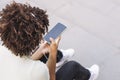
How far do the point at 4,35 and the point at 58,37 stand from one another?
0.52 meters

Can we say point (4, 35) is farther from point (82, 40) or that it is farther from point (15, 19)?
point (82, 40)

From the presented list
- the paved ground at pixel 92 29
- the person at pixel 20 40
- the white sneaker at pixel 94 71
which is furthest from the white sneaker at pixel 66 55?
the person at pixel 20 40

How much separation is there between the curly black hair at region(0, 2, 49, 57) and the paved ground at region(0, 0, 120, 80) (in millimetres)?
1023

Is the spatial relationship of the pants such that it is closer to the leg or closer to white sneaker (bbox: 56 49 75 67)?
the leg

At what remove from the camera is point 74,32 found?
2531mm

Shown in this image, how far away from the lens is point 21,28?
124 centimetres

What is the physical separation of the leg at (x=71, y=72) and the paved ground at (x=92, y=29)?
31 centimetres

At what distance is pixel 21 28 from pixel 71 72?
2.15 feet

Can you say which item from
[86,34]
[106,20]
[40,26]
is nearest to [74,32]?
[86,34]

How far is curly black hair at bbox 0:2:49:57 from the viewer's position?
124cm

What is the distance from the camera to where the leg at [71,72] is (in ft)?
5.69


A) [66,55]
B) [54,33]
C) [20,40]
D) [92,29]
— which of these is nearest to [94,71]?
[66,55]

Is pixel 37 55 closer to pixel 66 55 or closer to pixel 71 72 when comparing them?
pixel 71 72

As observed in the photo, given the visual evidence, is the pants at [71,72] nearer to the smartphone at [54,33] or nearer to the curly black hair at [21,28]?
the smartphone at [54,33]
